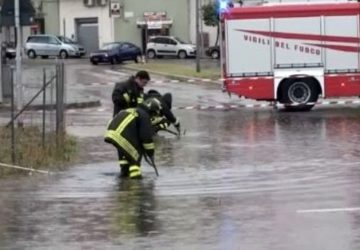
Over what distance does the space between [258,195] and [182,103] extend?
17.6 meters

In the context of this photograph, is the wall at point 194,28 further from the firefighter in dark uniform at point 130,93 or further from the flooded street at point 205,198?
the firefighter in dark uniform at point 130,93

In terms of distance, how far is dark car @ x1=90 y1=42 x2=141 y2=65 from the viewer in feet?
187

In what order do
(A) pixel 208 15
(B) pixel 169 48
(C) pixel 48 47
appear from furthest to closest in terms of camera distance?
(A) pixel 208 15 < (B) pixel 169 48 < (C) pixel 48 47

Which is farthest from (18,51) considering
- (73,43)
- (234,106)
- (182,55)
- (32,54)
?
(73,43)

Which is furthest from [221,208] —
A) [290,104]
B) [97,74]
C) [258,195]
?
[97,74]

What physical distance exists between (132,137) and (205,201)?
2.66 meters

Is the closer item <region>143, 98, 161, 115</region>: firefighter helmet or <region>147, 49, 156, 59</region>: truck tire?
<region>143, 98, 161, 115</region>: firefighter helmet

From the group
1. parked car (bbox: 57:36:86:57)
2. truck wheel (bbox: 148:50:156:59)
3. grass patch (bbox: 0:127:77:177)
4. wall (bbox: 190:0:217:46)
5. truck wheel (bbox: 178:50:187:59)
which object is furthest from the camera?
wall (bbox: 190:0:217:46)

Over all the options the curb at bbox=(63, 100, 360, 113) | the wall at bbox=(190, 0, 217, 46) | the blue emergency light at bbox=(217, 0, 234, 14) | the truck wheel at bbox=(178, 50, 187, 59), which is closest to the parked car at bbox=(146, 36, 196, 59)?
the truck wheel at bbox=(178, 50, 187, 59)

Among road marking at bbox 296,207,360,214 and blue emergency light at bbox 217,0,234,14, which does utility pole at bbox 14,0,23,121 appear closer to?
blue emergency light at bbox 217,0,234,14

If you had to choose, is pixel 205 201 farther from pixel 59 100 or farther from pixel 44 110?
pixel 59 100

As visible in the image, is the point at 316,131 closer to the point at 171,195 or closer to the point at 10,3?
the point at 10,3

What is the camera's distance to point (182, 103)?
2905 cm

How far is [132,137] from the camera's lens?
44.3 feet
